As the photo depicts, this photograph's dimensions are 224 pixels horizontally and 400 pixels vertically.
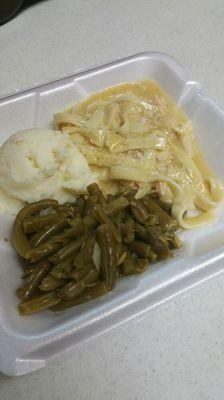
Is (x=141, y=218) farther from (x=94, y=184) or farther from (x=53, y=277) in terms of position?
(x=53, y=277)

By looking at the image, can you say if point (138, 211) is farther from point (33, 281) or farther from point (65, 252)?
point (33, 281)

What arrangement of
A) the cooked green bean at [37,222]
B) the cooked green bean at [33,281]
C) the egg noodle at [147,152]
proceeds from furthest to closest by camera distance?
the egg noodle at [147,152], the cooked green bean at [37,222], the cooked green bean at [33,281]

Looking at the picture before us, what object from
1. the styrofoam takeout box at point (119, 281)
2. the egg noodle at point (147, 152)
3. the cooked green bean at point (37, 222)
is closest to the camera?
the styrofoam takeout box at point (119, 281)

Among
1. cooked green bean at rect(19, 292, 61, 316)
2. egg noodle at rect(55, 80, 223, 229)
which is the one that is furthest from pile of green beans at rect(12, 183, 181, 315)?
egg noodle at rect(55, 80, 223, 229)

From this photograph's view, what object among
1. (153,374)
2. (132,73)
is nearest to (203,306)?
(153,374)

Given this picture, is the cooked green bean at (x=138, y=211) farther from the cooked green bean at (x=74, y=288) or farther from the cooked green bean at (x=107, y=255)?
the cooked green bean at (x=74, y=288)

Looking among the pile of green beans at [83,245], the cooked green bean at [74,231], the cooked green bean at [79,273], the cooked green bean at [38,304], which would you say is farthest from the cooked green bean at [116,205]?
the cooked green bean at [38,304]

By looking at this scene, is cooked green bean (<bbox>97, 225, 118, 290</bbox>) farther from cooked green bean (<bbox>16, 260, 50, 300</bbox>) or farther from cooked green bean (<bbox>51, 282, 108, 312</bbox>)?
cooked green bean (<bbox>16, 260, 50, 300</bbox>)
